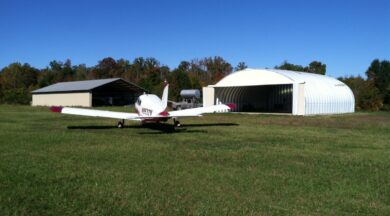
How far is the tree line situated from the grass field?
167ft

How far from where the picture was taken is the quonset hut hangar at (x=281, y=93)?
3867 centimetres

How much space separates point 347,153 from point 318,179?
450 cm

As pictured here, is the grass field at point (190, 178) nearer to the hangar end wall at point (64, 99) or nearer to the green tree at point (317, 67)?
the hangar end wall at point (64, 99)

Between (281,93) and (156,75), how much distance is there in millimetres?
48258

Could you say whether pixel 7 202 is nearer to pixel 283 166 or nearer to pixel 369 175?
pixel 283 166

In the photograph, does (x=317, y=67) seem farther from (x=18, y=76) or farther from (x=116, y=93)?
(x=18, y=76)

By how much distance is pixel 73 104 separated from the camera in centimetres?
6488

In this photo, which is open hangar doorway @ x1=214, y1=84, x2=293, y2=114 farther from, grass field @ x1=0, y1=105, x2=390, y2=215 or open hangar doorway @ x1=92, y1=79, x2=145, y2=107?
grass field @ x1=0, y1=105, x2=390, y2=215

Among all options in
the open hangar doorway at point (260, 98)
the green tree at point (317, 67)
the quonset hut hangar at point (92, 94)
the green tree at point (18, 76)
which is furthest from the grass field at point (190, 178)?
the green tree at point (18, 76)

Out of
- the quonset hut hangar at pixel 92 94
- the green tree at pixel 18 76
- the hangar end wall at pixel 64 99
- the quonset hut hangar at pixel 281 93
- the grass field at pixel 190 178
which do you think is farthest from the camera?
the green tree at pixel 18 76

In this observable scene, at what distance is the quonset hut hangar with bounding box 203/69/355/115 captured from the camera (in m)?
38.7

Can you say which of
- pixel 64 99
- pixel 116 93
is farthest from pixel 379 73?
pixel 64 99

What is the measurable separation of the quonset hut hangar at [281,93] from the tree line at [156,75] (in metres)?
13.5

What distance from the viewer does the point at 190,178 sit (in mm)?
8391
